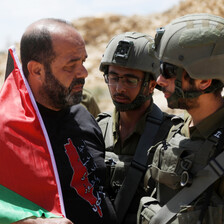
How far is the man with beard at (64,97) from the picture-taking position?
315 cm

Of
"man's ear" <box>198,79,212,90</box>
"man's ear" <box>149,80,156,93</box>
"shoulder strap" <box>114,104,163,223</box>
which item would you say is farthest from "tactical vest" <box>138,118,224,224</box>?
"man's ear" <box>149,80,156,93</box>

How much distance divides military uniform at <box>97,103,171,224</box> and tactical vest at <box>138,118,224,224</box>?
64cm

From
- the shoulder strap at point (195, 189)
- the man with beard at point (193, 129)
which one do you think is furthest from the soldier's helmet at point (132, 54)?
the shoulder strap at point (195, 189)

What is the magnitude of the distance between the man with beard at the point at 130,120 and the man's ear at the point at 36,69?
1.05 metres

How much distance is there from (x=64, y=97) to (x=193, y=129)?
1000 millimetres

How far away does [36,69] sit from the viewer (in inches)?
125

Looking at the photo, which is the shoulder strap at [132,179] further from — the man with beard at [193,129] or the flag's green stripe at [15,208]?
the flag's green stripe at [15,208]

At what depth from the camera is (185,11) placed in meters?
24.1

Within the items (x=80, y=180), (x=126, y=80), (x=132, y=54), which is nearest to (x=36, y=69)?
(x=80, y=180)

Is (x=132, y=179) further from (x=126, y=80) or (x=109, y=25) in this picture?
(x=109, y=25)

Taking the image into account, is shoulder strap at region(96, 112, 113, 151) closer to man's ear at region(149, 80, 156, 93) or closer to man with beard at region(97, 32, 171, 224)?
man with beard at region(97, 32, 171, 224)

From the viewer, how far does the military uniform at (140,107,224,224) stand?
8.77ft

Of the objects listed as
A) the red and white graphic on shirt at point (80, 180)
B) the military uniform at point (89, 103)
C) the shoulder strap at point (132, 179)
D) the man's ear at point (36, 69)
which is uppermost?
the man's ear at point (36, 69)

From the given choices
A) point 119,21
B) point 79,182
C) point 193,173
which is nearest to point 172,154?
point 193,173
